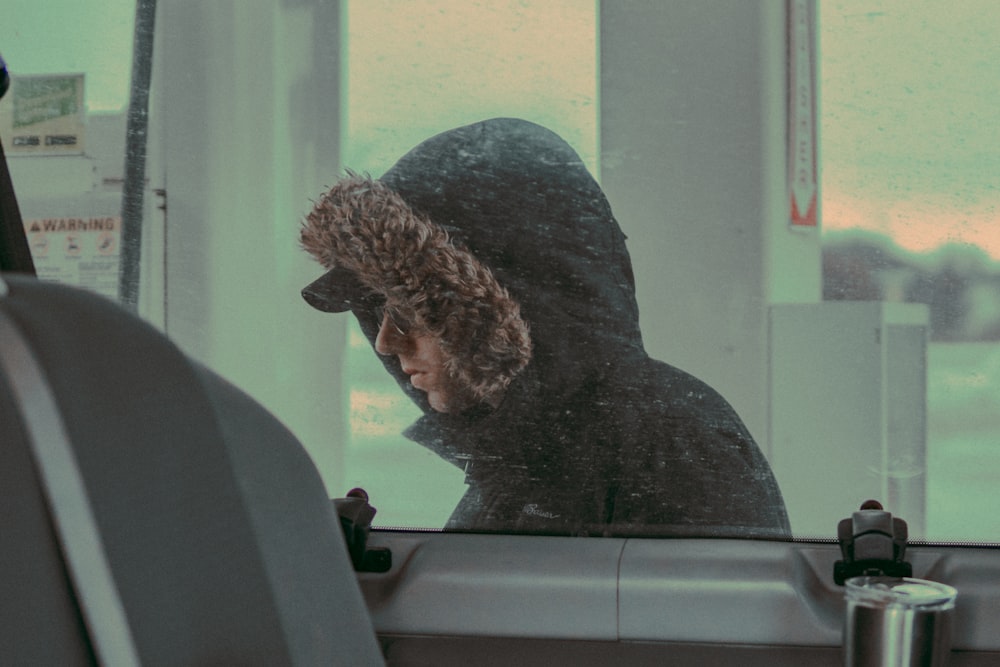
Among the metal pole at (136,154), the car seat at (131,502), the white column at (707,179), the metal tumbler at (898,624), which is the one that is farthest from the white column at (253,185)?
the car seat at (131,502)

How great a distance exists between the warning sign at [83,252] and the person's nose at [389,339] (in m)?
0.43

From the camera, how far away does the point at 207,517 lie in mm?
570

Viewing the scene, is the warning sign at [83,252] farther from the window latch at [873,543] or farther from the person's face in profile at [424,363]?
the window latch at [873,543]

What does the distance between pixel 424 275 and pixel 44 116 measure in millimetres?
679

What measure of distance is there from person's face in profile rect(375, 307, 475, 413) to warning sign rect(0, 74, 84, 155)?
596 millimetres

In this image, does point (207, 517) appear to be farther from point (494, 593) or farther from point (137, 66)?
point (137, 66)

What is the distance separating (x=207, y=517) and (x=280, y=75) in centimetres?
131

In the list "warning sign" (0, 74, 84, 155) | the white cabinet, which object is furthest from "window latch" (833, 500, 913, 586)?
"warning sign" (0, 74, 84, 155)

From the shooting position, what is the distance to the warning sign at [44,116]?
1807 millimetres

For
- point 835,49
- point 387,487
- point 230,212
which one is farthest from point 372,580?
point 835,49

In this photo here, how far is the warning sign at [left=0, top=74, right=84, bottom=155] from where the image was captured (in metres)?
1.81

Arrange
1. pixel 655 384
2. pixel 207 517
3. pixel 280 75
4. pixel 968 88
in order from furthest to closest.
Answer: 1. pixel 280 75
2. pixel 655 384
3. pixel 968 88
4. pixel 207 517

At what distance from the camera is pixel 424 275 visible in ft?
5.65

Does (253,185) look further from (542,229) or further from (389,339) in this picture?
(542,229)
